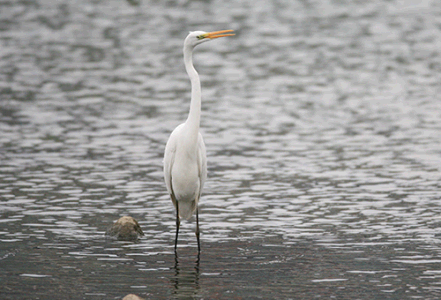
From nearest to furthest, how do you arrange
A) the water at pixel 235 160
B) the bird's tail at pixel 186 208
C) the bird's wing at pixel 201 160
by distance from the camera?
the water at pixel 235 160
the bird's wing at pixel 201 160
the bird's tail at pixel 186 208

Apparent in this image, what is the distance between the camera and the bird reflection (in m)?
10.1

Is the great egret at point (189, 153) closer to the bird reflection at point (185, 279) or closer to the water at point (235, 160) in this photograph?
the bird reflection at point (185, 279)

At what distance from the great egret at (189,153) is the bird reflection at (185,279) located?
0.56m

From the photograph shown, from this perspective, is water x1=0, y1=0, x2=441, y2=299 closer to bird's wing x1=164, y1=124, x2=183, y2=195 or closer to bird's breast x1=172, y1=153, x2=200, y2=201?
bird's breast x1=172, y1=153, x2=200, y2=201

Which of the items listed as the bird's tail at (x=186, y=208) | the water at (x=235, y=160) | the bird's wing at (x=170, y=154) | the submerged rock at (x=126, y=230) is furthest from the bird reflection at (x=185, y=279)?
the bird's wing at (x=170, y=154)

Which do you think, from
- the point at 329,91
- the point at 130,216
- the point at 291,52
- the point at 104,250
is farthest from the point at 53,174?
the point at 291,52

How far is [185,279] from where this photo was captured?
35.0 feet

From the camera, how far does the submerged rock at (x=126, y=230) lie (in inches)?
491

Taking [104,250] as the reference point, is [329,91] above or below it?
above

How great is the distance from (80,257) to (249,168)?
6.07m

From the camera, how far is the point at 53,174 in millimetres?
16438

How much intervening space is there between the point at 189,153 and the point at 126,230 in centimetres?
159

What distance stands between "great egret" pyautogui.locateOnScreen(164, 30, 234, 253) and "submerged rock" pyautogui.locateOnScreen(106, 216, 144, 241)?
0.75m

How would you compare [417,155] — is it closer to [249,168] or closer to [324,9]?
[249,168]
